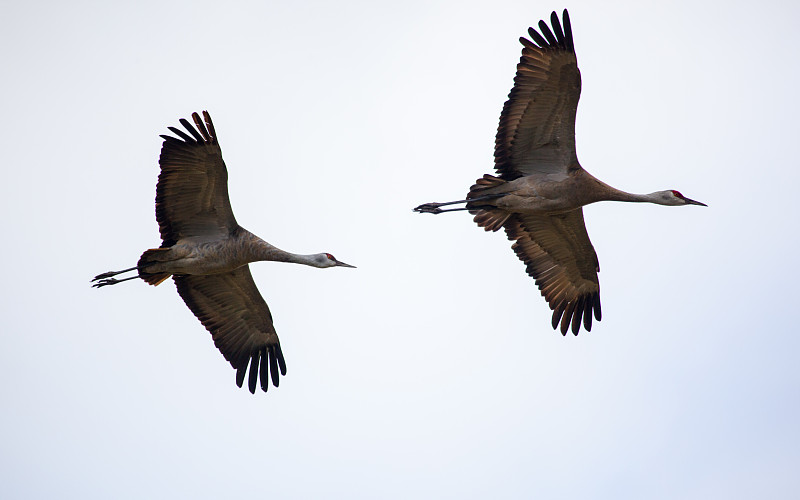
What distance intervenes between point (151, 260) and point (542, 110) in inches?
225

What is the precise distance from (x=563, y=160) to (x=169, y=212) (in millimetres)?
5499

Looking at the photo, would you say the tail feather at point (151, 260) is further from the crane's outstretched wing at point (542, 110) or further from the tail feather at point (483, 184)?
the crane's outstretched wing at point (542, 110)

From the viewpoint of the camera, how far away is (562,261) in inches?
843

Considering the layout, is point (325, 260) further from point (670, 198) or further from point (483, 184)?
point (670, 198)

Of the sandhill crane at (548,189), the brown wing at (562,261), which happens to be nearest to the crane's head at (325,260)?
the sandhill crane at (548,189)

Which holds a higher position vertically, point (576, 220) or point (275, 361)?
point (576, 220)

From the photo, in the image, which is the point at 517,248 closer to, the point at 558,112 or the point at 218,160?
→ the point at 558,112

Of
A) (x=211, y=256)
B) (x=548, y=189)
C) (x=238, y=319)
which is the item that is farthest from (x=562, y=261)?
(x=211, y=256)

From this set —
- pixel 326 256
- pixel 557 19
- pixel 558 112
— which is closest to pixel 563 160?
pixel 558 112

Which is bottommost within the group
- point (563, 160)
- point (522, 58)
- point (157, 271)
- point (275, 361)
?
point (275, 361)

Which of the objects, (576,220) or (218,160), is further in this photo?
(576,220)

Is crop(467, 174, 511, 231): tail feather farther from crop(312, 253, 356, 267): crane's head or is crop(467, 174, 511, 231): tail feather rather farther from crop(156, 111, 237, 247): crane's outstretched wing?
crop(156, 111, 237, 247): crane's outstretched wing

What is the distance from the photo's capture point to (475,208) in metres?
20.5

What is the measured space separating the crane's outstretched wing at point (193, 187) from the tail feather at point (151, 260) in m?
0.20
